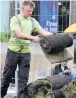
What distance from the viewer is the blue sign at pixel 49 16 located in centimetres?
975

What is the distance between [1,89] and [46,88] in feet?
5.26

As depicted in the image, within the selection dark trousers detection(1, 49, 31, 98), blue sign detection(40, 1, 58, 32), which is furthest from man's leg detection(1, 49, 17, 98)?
blue sign detection(40, 1, 58, 32)

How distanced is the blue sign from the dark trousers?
376cm

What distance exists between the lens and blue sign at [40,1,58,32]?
9750 mm

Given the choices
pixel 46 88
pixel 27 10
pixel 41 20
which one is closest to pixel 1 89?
pixel 27 10

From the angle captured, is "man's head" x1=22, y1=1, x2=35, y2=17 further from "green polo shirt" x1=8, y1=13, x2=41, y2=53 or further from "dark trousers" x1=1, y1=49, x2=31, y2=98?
"dark trousers" x1=1, y1=49, x2=31, y2=98

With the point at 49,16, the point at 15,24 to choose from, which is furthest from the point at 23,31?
the point at 49,16

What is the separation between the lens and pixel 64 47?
4.34 meters

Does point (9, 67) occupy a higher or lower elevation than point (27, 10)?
lower

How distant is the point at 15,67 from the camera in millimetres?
5844

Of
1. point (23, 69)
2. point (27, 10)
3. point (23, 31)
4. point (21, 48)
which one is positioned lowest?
point (23, 69)

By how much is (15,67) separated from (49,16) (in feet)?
13.8

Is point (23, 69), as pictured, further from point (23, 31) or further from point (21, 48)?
point (23, 31)

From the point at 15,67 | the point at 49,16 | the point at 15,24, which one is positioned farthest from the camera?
the point at 49,16
